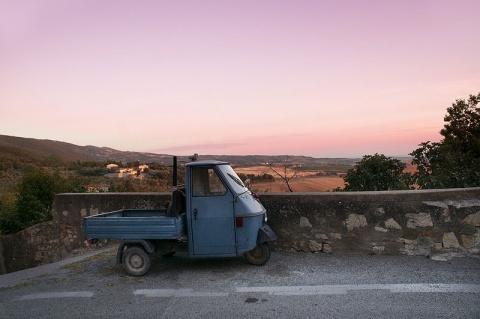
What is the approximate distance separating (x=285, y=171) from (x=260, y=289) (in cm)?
420

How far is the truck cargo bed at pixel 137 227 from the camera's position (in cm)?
594

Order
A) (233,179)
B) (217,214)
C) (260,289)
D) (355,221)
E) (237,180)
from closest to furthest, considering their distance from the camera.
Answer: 1. (260,289)
2. (217,214)
3. (233,179)
4. (237,180)
5. (355,221)

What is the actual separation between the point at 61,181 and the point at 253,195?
513 inches

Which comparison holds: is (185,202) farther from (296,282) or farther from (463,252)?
(463,252)

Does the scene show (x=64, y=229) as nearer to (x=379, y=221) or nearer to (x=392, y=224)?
(x=379, y=221)

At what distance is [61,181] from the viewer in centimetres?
1697

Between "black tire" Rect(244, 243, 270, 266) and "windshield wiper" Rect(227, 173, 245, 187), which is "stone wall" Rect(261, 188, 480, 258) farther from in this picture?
"windshield wiper" Rect(227, 173, 245, 187)

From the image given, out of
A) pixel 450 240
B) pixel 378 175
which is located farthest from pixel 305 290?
pixel 378 175

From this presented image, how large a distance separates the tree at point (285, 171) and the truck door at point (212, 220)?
303 centimetres

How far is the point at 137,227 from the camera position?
6.11 m

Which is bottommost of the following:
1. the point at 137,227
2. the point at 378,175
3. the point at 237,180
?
the point at 137,227

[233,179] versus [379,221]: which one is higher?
[233,179]

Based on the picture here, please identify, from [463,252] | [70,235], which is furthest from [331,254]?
[70,235]

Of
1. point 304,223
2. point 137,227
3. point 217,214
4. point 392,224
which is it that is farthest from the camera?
point 304,223
